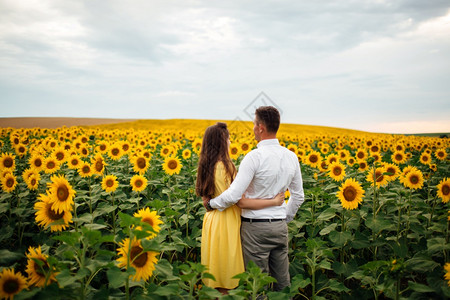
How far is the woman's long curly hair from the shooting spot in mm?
3334

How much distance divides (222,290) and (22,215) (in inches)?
138

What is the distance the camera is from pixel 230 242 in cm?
321

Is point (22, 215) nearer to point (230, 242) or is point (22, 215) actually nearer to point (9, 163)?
point (9, 163)

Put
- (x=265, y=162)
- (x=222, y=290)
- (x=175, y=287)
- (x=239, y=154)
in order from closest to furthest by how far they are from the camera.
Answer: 1. (x=175, y=287)
2. (x=265, y=162)
3. (x=222, y=290)
4. (x=239, y=154)

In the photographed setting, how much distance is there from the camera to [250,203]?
10.0 feet

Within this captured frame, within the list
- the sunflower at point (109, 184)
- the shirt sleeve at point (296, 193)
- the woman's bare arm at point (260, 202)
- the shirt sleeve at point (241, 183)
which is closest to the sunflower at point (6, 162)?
the sunflower at point (109, 184)

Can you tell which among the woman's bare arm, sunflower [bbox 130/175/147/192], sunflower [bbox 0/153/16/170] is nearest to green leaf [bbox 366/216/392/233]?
the woman's bare arm

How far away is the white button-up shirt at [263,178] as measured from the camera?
3006 millimetres

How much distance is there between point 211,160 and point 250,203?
695 mm

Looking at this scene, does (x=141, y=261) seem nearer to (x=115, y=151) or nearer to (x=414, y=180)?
(x=414, y=180)

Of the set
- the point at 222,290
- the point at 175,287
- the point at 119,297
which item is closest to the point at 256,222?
the point at 222,290

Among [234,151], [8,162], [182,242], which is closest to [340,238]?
[182,242]

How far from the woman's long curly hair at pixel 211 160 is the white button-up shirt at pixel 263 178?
0.23 meters

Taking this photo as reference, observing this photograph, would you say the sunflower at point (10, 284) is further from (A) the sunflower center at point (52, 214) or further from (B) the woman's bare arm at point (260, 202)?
(B) the woman's bare arm at point (260, 202)
